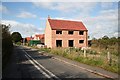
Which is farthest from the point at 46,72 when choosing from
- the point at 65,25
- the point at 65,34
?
the point at 65,25

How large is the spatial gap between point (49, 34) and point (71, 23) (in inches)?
308

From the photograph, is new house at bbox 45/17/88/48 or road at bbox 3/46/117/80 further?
new house at bbox 45/17/88/48

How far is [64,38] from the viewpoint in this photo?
55719mm

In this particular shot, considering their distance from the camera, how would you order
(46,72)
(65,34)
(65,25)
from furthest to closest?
(65,25) → (65,34) → (46,72)

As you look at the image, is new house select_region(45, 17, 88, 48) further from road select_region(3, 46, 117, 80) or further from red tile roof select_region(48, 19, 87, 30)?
road select_region(3, 46, 117, 80)

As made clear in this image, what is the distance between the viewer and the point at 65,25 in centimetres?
5803

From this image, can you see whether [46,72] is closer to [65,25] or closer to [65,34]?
[65,34]

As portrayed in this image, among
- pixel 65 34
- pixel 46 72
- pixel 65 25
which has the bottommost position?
pixel 46 72

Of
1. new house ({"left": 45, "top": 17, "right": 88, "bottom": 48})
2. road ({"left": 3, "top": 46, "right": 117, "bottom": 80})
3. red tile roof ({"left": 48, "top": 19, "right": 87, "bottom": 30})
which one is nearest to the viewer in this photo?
road ({"left": 3, "top": 46, "right": 117, "bottom": 80})

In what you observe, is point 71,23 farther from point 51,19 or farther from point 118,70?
point 118,70

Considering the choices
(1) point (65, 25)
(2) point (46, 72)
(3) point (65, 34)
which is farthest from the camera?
(1) point (65, 25)

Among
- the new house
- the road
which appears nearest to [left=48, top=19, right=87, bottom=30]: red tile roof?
the new house

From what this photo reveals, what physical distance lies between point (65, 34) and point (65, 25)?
3.12 meters

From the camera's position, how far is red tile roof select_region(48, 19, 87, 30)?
55888mm
